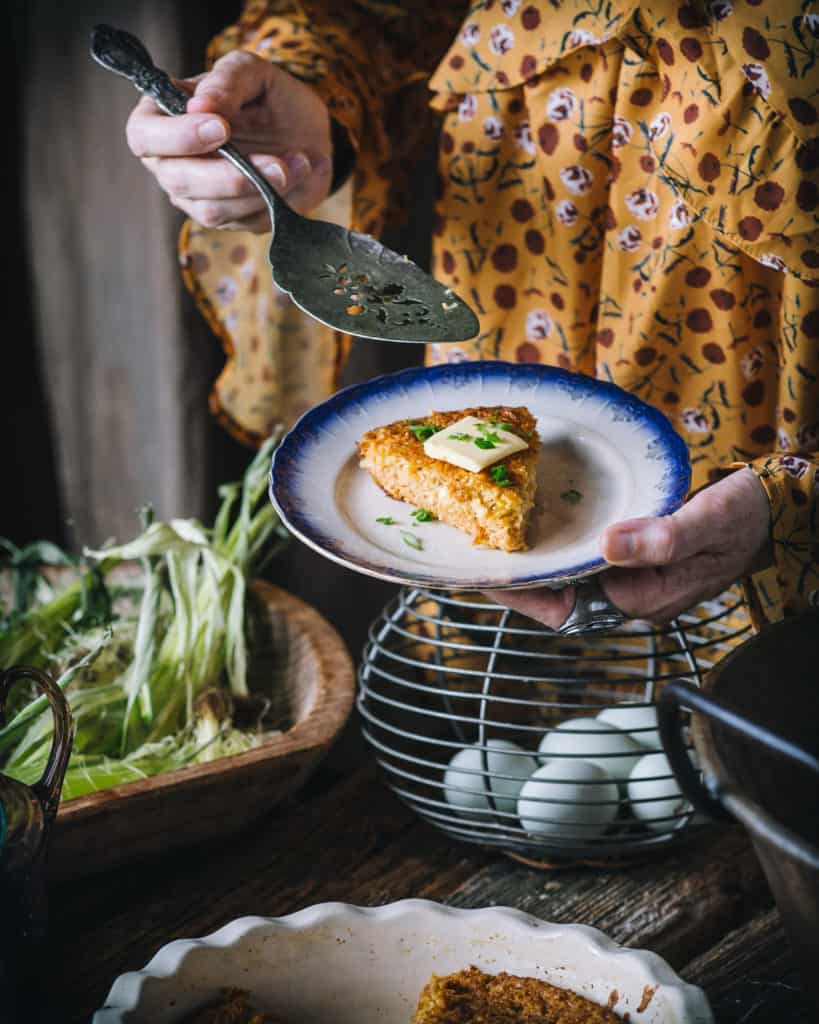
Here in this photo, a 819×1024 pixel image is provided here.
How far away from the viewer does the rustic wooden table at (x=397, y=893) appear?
38.5 inches

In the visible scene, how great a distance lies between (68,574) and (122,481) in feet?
3.04

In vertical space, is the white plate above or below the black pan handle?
below

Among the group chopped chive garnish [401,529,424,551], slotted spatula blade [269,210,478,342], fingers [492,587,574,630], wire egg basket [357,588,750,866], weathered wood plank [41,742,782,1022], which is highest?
slotted spatula blade [269,210,478,342]

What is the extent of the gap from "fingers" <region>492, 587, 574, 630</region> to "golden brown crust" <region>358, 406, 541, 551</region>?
7 cm

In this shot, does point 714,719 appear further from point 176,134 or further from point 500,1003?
point 176,134

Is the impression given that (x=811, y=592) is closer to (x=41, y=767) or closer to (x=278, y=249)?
(x=278, y=249)

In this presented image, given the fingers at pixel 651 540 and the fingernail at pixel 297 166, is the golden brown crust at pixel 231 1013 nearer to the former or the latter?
the fingers at pixel 651 540

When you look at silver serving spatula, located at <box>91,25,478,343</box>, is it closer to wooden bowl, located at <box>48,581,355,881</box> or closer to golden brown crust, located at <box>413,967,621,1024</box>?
wooden bowl, located at <box>48,581,355,881</box>

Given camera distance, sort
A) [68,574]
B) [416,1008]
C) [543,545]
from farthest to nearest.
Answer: [68,574]
[543,545]
[416,1008]

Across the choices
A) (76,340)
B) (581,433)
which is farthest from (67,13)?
(581,433)

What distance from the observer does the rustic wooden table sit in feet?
3.21

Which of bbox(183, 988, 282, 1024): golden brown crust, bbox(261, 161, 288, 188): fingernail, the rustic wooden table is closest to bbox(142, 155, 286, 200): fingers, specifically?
bbox(261, 161, 288, 188): fingernail

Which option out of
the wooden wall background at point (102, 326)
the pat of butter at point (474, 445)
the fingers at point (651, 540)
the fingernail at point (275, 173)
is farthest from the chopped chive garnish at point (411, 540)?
the wooden wall background at point (102, 326)

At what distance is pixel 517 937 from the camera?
85 centimetres
